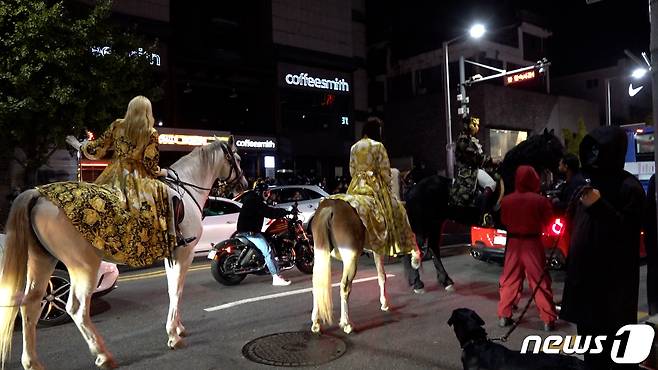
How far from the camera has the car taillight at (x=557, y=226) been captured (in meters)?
7.67

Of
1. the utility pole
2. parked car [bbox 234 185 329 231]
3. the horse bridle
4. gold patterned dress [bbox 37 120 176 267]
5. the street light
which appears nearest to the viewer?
the utility pole

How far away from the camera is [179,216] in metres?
5.11

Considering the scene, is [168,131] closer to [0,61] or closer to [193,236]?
[0,61]

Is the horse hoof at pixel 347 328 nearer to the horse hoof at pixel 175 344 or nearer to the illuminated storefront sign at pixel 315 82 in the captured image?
the horse hoof at pixel 175 344

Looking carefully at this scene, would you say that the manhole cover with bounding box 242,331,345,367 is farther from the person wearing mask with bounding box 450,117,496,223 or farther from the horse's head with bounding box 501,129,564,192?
the horse's head with bounding box 501,129,564,192

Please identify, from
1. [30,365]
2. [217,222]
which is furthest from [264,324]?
[217,222]

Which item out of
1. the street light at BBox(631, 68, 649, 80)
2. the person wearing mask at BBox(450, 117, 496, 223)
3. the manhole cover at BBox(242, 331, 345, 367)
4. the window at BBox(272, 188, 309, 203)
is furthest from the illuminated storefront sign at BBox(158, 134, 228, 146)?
the street light at BBox(631, 68, 649, 80)

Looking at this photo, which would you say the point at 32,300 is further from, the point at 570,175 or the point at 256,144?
the point at 256,144

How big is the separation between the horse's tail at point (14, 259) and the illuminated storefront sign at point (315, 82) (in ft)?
78.6

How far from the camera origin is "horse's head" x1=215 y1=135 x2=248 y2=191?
5.91 m

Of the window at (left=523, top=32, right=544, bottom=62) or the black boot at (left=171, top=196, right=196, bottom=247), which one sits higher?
the window at (left=523, top=32, right=544, bottom=62)

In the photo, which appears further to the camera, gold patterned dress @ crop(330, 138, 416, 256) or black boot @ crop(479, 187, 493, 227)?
black boot @ crop(479, 187, 493, 227)

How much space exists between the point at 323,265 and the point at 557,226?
171 inches

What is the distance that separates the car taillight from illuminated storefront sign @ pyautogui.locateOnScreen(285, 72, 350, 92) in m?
21.5
